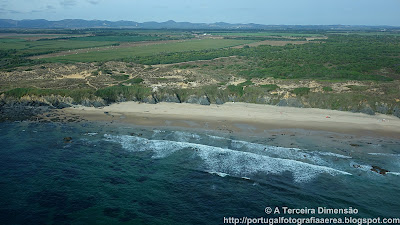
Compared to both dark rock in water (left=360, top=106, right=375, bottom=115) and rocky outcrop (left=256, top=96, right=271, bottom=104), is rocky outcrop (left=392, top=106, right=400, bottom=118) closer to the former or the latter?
dark rock in water (left=360, top=106, right=375, bottom=115)

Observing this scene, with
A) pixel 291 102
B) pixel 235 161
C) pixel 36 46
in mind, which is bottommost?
pixel 235 161

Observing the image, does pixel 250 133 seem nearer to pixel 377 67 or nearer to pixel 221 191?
pixel 221 191

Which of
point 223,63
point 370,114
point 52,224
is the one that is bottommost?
point 52,224

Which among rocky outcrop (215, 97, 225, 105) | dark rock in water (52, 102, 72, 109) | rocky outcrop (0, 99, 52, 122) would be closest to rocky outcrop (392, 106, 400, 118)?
rocky outcrop (215, 97, 225, 105)

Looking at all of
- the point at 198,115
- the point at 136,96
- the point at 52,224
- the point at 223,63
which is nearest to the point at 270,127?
the point at 198,115

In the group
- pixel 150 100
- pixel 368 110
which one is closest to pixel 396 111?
pixel 368 110

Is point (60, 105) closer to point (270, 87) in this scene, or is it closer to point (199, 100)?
point (199, 100)

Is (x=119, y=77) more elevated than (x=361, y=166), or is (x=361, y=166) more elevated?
(x=119, y=77)
